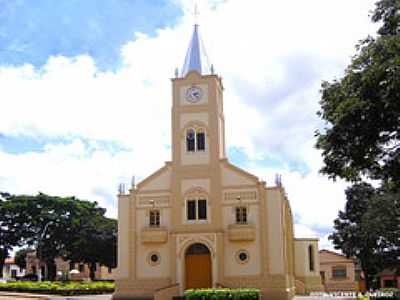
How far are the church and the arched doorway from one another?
0.20 feet

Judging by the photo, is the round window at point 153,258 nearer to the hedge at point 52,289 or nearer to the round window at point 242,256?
the round window at point 242,256

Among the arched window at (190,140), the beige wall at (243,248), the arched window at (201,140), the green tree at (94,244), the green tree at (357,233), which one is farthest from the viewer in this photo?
the green tree at (94,244)

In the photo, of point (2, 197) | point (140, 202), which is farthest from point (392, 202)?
point (2, 197)

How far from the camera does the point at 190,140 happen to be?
130ft

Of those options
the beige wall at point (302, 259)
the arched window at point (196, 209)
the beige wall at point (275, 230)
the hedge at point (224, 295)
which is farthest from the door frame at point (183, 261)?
the beige wall at point (302, 259)

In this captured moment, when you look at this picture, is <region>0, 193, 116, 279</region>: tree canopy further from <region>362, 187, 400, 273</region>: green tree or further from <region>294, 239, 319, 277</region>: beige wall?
<region>362, 187, 400, 273</region>: green tree

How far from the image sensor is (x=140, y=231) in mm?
38656

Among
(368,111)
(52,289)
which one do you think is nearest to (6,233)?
(52,289)

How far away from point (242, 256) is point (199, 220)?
11.2 ft

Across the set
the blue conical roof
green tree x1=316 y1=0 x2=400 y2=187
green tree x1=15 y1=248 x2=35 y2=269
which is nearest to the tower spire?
the blue conical roof

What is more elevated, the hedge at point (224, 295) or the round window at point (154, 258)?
the round window at point (154, 258)

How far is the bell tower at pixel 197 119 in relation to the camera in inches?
1540

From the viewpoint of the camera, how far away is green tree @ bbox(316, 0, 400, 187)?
712 inches

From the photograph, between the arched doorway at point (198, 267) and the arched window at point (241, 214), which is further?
the arched window at point (241, 214)
